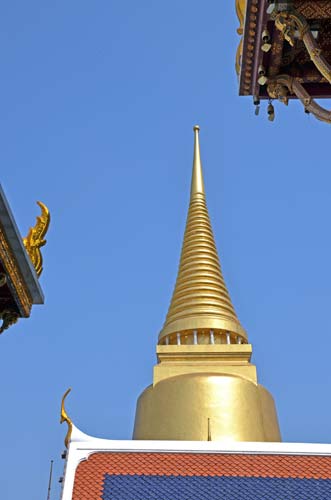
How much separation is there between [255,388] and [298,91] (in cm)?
1308

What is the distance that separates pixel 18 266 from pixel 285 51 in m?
2.81

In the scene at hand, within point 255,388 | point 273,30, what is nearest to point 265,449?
point 255,388

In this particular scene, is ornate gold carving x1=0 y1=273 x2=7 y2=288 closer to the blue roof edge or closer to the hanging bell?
the blue roof edge

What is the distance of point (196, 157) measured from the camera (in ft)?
85.3

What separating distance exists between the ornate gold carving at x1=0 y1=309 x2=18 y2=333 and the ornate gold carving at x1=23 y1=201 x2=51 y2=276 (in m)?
0.42

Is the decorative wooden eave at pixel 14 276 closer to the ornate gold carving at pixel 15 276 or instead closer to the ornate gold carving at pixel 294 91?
the ornate gold carving at pixel 15 276

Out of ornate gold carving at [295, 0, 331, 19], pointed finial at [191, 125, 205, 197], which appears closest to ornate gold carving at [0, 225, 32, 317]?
ornate gold carving at [295, 0, 331, 19]

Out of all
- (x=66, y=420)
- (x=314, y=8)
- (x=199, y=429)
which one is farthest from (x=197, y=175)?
(x=314, y=8)

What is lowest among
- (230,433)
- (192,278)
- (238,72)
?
(238,72)

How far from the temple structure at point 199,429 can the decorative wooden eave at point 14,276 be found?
491cm

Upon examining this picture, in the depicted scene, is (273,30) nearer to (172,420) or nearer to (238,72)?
(238,72)

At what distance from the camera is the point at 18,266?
644cm

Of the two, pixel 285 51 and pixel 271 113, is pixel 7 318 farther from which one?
pixel 285 51

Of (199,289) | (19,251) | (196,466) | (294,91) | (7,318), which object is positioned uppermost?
(199,289)
